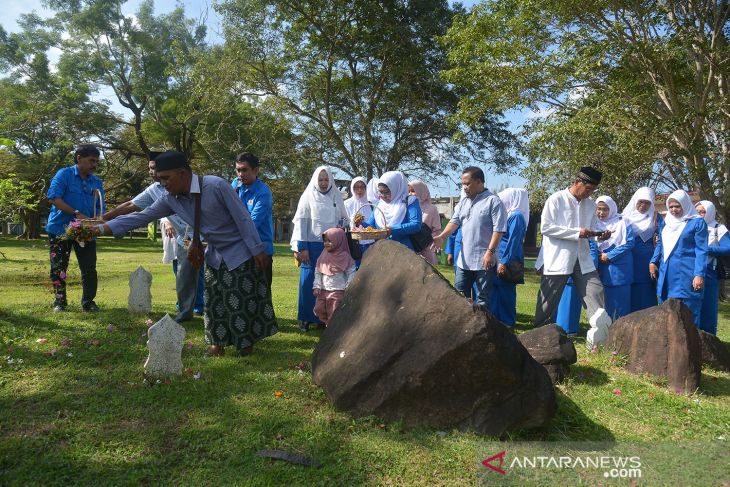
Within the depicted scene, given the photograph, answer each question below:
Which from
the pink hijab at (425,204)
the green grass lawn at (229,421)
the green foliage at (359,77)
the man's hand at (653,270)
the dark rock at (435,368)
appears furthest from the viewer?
the green foliage at (359,77)

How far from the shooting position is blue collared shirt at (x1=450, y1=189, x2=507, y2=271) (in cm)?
579

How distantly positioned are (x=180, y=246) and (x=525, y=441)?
4487 millimetres

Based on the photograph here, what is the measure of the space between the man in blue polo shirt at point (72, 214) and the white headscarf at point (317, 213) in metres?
2.44

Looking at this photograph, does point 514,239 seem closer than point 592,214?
No

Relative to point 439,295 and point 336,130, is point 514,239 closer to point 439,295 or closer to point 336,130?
point 439,295

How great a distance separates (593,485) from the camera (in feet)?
9.36

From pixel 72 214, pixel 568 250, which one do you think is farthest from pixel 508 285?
pixel 72 214

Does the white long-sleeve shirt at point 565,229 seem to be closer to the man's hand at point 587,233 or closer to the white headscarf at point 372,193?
the man's hand at point 587,233

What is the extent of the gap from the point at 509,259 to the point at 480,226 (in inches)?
34.3

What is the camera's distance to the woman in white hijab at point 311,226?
6070 mm

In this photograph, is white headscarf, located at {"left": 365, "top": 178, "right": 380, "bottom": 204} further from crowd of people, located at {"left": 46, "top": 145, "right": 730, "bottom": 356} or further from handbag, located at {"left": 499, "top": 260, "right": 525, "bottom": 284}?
handbag, located at {"left": 499, "top": 260, "right": 525, "bottom": 284}

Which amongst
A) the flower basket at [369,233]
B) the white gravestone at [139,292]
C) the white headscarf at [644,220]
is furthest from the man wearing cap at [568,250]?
the white gravestone at [139,292]

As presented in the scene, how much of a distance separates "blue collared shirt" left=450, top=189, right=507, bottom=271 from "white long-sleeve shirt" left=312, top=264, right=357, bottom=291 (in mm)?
1360

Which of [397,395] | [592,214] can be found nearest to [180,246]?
[397,395]
